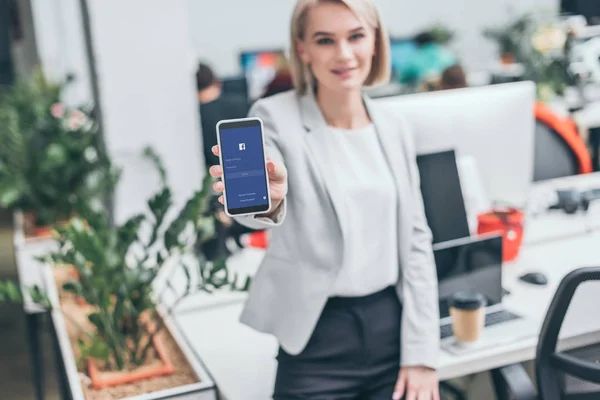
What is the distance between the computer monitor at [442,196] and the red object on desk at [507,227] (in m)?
0.23

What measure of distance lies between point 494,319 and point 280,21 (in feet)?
21.3

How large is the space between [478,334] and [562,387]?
29cm

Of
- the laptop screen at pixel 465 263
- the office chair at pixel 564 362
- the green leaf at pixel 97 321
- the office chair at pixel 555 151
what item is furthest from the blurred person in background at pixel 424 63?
the office chair at pixel 564 362

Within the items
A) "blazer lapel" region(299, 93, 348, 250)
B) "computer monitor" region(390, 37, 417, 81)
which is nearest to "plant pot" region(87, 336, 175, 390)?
"blazer lapel" region(299, 93, 348, 250)

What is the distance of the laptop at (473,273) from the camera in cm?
174

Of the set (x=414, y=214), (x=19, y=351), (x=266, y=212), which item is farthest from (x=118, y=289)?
(x=19, y=351)

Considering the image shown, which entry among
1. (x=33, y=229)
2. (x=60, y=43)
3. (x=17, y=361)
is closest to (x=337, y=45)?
(x=33, y=229)

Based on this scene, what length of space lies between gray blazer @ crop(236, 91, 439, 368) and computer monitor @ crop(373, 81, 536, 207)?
721 millimetres

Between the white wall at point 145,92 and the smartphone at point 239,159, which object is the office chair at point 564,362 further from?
the white wall at point 145,92

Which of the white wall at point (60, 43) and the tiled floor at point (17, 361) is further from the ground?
the white wall at point (60, 43)

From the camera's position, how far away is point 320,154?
1.44 meters

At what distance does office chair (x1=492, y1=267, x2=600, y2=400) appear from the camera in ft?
4.26

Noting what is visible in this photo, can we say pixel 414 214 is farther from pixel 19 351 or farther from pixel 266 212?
pixel 19 351

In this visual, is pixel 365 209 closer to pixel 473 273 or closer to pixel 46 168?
pixel 473 273
